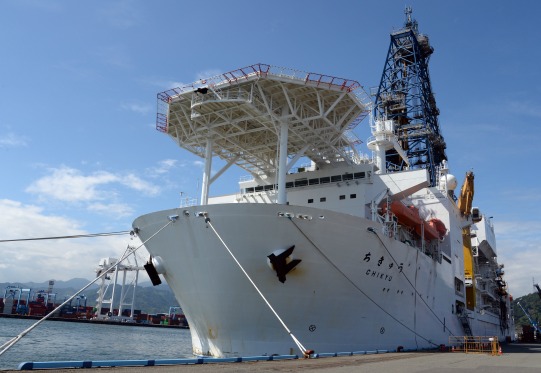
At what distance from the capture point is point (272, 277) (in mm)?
15836

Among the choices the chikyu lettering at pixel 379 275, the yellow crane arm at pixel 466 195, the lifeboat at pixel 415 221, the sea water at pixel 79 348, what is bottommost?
the sea water at pixel 79 348

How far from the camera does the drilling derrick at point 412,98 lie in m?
43.3

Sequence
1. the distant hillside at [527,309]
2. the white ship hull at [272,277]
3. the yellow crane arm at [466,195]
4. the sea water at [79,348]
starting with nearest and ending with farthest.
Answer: the white ship hull at [272,277]
the sea water at [79,348]
the yellow crane arm at [466,195]
the distant hillside at [527,309]

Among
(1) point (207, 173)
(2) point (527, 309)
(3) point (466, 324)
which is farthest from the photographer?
(2) point (527, 309)

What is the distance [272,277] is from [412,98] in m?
33.3

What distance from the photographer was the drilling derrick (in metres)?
43.3

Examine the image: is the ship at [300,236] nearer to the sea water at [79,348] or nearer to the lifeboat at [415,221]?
the lifeboat at [415,221]

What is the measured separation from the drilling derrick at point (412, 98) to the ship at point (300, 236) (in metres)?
13.2

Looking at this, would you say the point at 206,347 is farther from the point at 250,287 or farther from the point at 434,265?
the point at 434,265

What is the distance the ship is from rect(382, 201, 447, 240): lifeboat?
11cm

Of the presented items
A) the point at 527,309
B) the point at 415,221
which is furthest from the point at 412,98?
the point at 527,309

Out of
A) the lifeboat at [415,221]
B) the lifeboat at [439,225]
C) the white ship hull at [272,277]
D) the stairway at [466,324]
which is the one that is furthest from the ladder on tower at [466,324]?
the white ship hull at [272,277]

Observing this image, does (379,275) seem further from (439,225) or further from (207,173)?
(439,225)

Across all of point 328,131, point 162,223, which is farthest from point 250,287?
point 328,131
